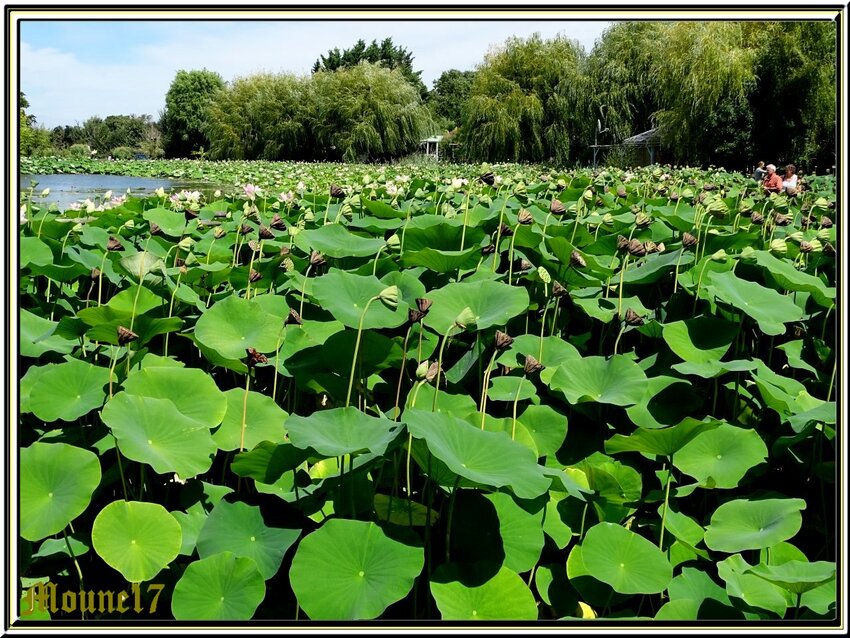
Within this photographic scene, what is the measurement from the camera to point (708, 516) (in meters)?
1.12

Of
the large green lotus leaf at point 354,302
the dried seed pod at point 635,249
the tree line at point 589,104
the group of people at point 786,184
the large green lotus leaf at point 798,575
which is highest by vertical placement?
the tree line at point 589,104

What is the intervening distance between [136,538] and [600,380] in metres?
0.72

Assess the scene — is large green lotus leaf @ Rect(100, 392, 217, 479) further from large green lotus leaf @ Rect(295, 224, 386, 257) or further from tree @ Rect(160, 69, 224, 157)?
tree @ Rect(160, 69, 224, 157)

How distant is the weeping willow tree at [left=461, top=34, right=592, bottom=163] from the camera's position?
18.7 metres

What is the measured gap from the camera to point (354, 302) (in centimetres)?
120

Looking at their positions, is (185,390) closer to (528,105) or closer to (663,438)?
(663,438)

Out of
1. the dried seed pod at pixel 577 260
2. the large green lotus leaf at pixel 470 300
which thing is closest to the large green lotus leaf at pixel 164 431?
the large green lotus leaf at pixel 470 300

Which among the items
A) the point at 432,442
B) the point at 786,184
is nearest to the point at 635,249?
the point at 432,442

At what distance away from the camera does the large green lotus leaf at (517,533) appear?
873mm

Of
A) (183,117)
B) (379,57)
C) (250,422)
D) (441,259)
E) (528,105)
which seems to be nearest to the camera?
(250,422)

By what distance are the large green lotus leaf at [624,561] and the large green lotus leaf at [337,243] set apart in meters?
0.82

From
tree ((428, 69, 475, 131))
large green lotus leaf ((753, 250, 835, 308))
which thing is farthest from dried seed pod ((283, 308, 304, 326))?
tree ((428, 69, 475, 131))

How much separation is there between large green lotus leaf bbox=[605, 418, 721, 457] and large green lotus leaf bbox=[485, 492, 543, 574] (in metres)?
0.18

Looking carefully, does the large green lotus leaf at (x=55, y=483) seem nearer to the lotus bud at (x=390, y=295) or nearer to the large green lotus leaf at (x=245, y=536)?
the large green lotus leaf at (x=245, y=536)
